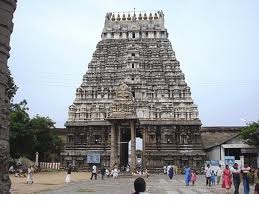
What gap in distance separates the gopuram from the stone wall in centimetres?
2445

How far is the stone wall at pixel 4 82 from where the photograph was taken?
14.7ft

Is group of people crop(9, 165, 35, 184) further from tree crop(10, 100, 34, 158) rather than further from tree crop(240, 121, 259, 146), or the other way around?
tree crop(240, 121, 259, 146)

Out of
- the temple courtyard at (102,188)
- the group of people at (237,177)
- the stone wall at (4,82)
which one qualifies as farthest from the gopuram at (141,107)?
the stone wall at (4,82)

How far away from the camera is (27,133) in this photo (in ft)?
87.6

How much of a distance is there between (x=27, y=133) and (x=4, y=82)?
900 inches

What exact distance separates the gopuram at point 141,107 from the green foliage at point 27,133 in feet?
6.15

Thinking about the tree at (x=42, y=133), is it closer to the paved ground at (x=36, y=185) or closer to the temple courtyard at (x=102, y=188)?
the paved ground at (x=36, y=185)

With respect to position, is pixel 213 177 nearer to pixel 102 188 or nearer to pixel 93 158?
pixel 102 188

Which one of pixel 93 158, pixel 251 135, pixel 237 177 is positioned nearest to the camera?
pixel 237 177

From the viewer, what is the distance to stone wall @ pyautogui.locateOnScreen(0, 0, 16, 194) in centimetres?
448

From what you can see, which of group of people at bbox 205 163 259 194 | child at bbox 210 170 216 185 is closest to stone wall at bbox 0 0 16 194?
group of people at bbox 205 163 259 194

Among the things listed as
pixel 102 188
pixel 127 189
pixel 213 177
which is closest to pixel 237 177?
pixel 127 189
